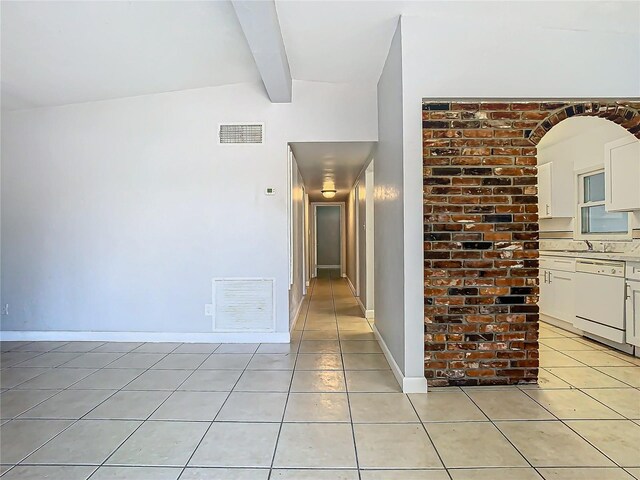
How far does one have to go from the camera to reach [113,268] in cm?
375

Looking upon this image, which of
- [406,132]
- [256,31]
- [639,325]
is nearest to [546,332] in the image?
[639,325]

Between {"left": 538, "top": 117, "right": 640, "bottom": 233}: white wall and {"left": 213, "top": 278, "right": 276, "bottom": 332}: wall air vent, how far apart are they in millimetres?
3715

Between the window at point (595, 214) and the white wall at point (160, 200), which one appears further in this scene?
the window at point (595, 214)

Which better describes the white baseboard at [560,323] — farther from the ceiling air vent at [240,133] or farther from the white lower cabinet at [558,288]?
the ceiling air vent at [240,133]

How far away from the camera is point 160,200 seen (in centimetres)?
372

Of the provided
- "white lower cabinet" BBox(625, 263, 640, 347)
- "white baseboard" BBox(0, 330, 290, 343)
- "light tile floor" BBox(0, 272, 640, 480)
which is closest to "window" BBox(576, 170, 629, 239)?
"white lower cabinet" BBox(625, 263, 640, 347)

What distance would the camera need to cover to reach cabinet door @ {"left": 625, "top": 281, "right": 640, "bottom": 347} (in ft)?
9.93

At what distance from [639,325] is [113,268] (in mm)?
4898

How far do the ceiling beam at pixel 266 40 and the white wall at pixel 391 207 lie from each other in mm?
865

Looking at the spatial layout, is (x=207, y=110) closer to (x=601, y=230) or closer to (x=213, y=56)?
(x=213, y=56)

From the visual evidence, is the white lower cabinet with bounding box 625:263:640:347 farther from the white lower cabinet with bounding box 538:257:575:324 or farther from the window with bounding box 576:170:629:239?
the window with bounding box 576:170:629:239

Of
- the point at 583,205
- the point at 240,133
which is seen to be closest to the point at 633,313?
the point at 583,205

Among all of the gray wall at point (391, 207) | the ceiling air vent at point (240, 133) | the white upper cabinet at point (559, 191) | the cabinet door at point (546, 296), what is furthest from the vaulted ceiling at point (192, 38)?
the cabinet door at point (546, 296)

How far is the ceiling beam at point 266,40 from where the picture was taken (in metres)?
2.13
